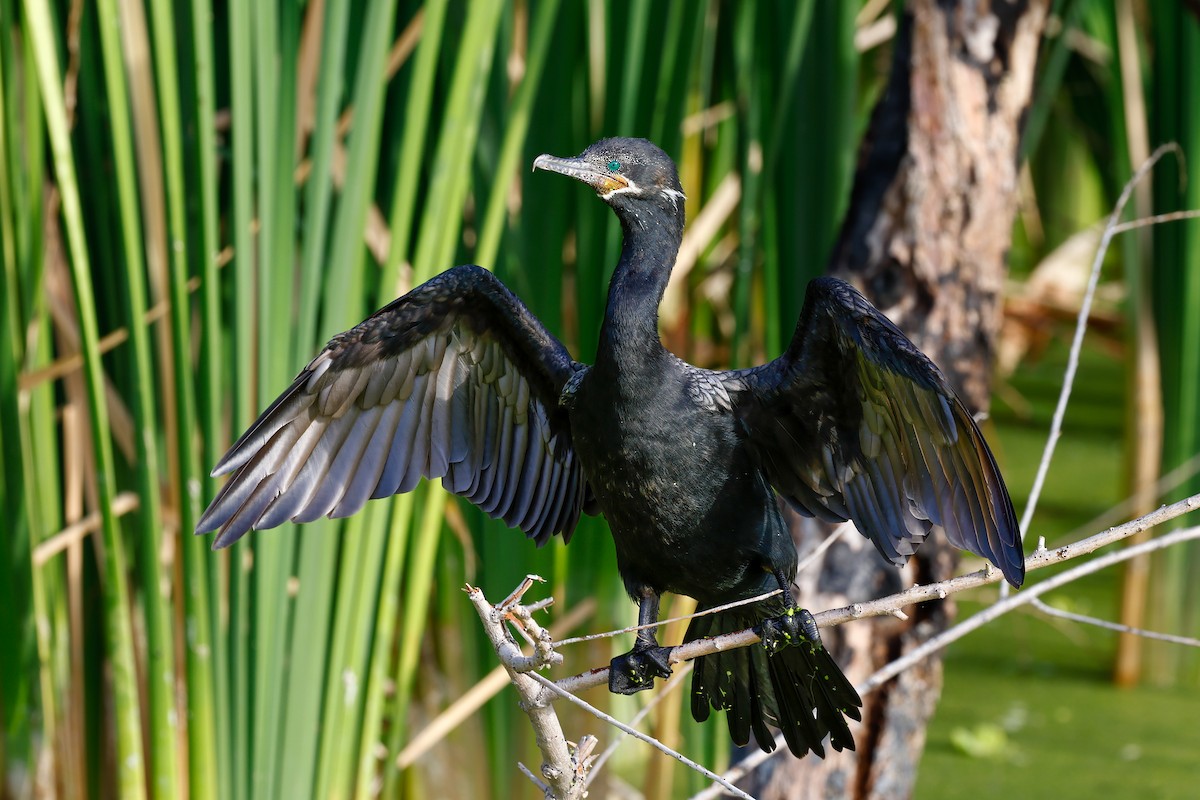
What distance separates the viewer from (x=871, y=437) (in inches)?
73.8

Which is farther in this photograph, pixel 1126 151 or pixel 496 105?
pixel 1126 151

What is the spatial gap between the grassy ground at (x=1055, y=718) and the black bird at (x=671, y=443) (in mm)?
1703

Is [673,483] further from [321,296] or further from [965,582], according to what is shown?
[321,296]

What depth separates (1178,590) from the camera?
385cm

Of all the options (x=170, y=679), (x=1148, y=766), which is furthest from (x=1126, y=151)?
(x=170, y=679)

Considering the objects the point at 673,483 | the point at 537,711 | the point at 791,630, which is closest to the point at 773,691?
the point at 791,630

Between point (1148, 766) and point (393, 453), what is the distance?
248 cm

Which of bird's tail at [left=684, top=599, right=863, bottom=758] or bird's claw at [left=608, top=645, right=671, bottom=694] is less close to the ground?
bird's claw at [left=608, top=645, right=671, bottom=694]

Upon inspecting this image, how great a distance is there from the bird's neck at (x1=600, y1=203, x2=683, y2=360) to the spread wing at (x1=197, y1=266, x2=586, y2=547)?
0.26m

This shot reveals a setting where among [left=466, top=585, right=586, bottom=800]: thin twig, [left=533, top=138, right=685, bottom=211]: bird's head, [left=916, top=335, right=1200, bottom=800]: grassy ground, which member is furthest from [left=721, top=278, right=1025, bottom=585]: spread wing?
[left=916, top=335, right=1200, bottom=800]: grassy ground

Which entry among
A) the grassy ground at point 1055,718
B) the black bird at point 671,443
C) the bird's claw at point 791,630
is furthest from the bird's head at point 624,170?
the grassy ground at point 1055,718

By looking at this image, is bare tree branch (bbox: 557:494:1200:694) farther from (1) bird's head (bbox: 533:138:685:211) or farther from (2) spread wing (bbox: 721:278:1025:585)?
(1) bird's head (bbox: 533:138:685:211)

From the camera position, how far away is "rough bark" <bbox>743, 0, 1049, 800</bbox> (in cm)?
253

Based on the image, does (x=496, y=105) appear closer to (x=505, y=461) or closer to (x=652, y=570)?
(x=505, y=461)
